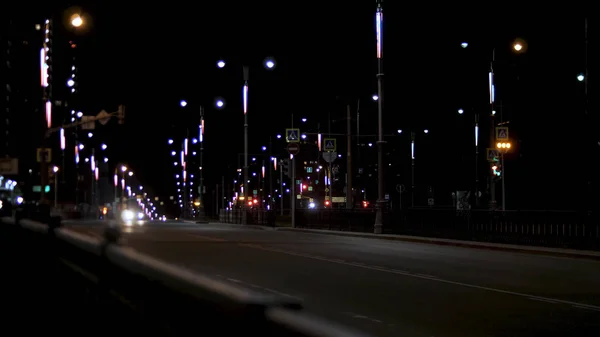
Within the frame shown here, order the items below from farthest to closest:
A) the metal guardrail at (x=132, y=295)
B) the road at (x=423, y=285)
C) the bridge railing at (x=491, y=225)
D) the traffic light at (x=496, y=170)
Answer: the traffic light at (x=496, y=170) < the bridge railing at (x=491, y=225) < the road at (x=423, y=285) < the metal guardrail at (x=132, y=295)

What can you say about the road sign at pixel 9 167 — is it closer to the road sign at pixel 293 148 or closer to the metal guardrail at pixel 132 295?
the metal guardrail at pixel 132 295

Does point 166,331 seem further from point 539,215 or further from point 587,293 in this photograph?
point 539,215

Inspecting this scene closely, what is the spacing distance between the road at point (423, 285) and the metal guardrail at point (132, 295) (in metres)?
0.92

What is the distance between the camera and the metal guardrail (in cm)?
416

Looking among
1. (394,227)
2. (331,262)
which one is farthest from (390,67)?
(331,262)

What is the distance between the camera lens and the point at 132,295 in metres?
8.52

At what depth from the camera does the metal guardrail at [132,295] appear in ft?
13.7

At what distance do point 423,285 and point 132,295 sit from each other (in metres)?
8.73

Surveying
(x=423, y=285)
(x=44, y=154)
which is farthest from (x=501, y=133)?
(x=423, y=285)

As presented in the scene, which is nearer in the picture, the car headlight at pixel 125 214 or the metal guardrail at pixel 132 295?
the metal guardrail at pixel 132 295

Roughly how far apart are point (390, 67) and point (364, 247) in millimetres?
40817

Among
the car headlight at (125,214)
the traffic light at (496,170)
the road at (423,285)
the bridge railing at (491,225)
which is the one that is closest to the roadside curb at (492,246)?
the road at (423,285)

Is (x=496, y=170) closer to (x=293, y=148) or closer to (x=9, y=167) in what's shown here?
(x=293, y=148)

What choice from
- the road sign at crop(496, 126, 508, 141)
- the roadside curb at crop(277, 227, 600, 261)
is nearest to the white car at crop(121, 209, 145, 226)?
the roadside curb at crop(277, 227, 600, 261)
